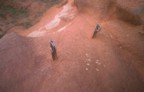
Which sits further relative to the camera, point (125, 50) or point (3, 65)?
point (125, 50)

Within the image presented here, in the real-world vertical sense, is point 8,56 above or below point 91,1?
below

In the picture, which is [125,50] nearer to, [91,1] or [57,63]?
[57,63]

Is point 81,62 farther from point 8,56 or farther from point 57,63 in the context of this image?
point 8,56

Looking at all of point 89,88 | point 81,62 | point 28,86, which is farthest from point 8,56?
point 89,88

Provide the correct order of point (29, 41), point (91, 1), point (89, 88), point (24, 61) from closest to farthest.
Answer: point (89, 88), point (24, 61), point (29, 41), point (91, 1)

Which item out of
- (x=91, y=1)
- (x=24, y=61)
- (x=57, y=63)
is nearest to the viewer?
(x=57, y=63)

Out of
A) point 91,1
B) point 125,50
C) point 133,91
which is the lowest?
point 133,91
